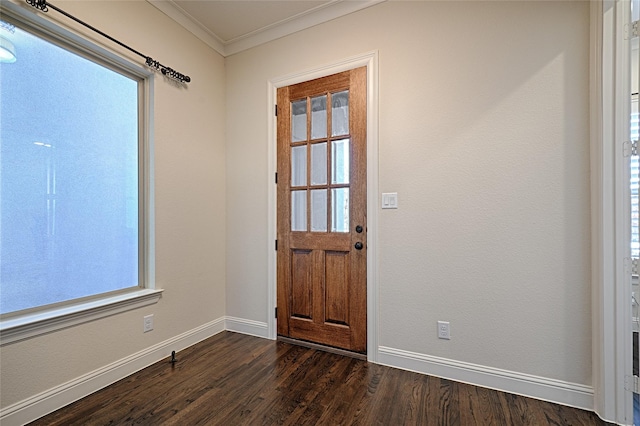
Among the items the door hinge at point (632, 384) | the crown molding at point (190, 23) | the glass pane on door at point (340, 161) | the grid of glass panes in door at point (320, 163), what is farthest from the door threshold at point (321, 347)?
the crown molding at point (190, 23)

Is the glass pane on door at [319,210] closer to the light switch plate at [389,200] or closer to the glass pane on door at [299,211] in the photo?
the glass pane on door at [299,211]

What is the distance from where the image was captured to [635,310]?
63.4 inches

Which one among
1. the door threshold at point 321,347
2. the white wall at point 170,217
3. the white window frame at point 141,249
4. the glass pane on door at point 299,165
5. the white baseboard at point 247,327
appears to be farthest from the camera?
the white baseboard at point 247,327

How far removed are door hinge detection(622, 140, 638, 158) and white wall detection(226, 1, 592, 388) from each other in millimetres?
186

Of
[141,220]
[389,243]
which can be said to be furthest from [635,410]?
[141,220]

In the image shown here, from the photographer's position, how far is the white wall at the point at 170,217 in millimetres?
1707

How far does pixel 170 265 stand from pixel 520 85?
2857mm

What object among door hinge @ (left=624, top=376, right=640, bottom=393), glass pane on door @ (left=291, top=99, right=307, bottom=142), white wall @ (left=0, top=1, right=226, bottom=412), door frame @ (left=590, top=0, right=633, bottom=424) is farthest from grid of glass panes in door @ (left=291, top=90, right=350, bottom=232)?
door hinge @ (left=624, top=376, right=640, bottom=393)

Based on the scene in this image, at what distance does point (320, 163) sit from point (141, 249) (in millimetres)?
1601

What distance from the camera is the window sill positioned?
155 centimetres

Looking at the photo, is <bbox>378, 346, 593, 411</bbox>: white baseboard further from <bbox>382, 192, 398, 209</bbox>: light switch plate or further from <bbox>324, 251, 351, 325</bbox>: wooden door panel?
<bbox>382, 192, 398, 209</bbox>: light switch plate

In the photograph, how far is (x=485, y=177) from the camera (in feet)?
6.36

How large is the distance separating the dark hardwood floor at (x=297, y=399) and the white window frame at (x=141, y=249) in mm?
504

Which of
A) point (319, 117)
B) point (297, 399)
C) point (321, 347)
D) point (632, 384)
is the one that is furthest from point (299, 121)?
point (632, 384)
